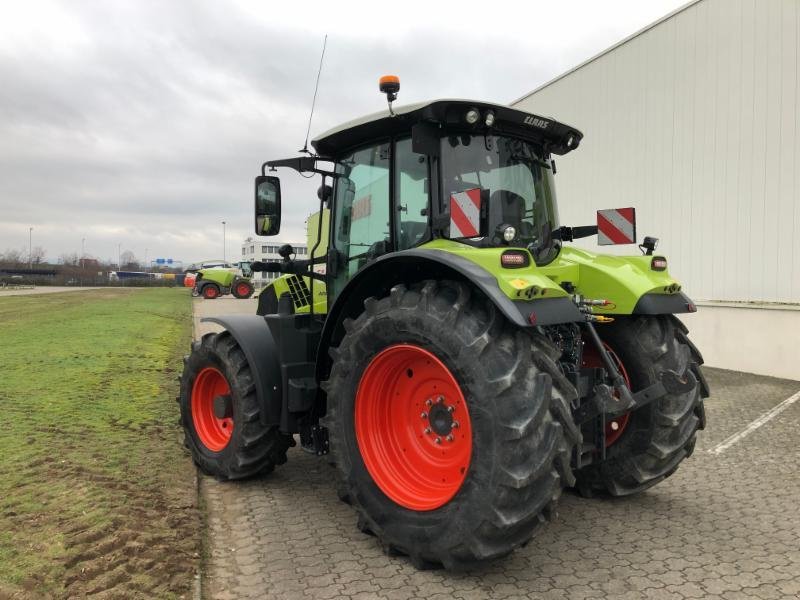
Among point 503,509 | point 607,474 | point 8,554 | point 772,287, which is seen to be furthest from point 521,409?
point 772,287

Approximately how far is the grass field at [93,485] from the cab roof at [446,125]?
2.55 m

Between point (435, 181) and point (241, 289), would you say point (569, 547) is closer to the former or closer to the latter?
point (435, 181)

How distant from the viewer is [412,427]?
3.33 m

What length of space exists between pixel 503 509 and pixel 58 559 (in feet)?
7.18

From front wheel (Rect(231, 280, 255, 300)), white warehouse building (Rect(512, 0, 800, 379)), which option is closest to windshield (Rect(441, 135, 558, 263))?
white warehouse building (Rect(512, 0, 800, 379))

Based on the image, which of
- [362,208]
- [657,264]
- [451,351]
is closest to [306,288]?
[362,208]

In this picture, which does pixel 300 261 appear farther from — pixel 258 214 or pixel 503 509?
pixel 503 509

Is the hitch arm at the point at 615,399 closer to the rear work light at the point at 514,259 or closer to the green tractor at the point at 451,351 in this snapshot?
the green tractor at the point at 451,351

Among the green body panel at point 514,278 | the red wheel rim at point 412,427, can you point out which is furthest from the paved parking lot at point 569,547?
the green body panel at point 514,278

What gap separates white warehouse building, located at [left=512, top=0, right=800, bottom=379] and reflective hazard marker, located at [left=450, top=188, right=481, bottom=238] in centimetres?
752

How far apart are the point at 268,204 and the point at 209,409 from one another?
5.68 feet

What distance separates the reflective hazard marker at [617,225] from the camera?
161 inches

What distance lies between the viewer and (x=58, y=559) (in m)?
2.95

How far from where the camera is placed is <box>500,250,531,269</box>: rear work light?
9.44ft
